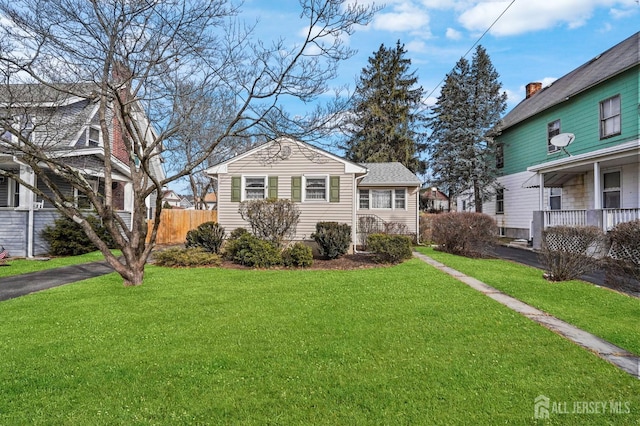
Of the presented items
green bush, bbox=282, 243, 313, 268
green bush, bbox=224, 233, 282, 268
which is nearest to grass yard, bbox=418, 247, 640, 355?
green bush, bbox=282, 243, 313, 268

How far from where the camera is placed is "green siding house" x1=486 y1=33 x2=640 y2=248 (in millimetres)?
12219

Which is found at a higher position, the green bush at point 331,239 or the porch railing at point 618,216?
the porch railing at point 618,216

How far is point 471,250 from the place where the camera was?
12.7m

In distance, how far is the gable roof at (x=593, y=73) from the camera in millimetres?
13234

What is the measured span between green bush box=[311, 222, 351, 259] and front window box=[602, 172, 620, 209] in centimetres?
1023

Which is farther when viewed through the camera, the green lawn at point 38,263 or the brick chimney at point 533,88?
the brick chimney at point 533,88

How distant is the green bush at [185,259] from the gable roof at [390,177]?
898 cm

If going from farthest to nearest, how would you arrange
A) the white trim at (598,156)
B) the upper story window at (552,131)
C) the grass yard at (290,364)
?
the upper story window at (552,131)
the white trim at (598,156)
the grass yard at (290,364)

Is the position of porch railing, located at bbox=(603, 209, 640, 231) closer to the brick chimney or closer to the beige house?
the beige house

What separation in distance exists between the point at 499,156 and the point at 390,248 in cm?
1563

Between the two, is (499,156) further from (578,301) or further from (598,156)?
(578,301)

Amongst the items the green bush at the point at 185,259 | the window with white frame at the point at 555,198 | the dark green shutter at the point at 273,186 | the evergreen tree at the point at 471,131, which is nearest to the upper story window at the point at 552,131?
the window with white frame at the point at 555,198

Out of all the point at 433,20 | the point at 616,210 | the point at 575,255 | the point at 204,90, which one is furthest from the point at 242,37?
the point at 616,210

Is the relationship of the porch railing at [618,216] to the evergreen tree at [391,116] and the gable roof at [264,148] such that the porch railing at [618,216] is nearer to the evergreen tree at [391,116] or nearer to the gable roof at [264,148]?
the gable roof at [264,148]
